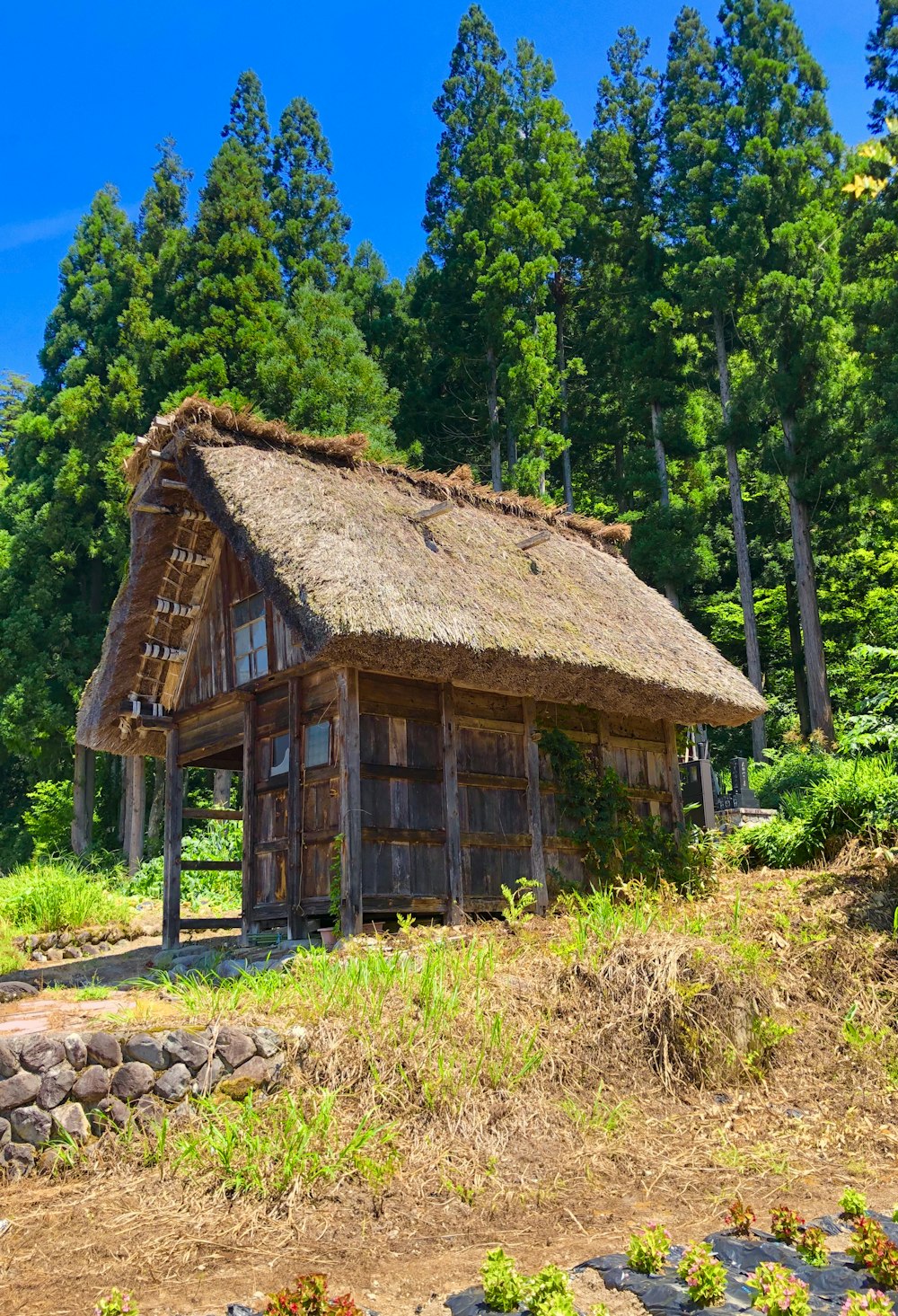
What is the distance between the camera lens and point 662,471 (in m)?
28.2

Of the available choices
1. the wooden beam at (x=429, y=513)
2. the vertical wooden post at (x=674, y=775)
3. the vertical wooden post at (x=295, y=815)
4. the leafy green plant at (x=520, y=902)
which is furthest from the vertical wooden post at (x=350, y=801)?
the vertical wooden post at (x=674, y=775)

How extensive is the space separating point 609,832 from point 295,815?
3.58 m

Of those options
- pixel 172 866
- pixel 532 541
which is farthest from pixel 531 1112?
pixel 532 541

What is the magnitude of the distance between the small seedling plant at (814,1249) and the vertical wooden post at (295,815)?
22.5 feet

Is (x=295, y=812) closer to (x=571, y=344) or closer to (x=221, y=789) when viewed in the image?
(x=221, y=789)

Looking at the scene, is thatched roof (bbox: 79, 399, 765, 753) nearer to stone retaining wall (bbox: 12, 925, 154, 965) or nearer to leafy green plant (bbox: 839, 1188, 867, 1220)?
stone retaining wall (bbox: 12, 925, 154, 965)

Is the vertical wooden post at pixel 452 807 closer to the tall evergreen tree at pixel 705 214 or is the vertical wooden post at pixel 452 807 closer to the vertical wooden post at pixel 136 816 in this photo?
the vertical wooden post at pixel 136 816

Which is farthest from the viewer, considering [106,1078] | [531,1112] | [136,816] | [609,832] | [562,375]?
[562,375]

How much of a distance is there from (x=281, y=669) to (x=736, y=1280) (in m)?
7.78

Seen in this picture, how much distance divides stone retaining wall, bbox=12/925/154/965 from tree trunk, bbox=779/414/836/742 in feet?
49.5

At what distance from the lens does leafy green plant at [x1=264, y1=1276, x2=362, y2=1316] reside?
408 cm

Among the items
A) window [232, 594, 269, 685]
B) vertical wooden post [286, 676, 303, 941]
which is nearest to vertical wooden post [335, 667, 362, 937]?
vertical wooden post [286, 676, 303, 941]

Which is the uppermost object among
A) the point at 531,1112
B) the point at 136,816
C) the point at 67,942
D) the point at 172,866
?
the point at 136,816

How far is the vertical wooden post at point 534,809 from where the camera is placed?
38.4 feet
